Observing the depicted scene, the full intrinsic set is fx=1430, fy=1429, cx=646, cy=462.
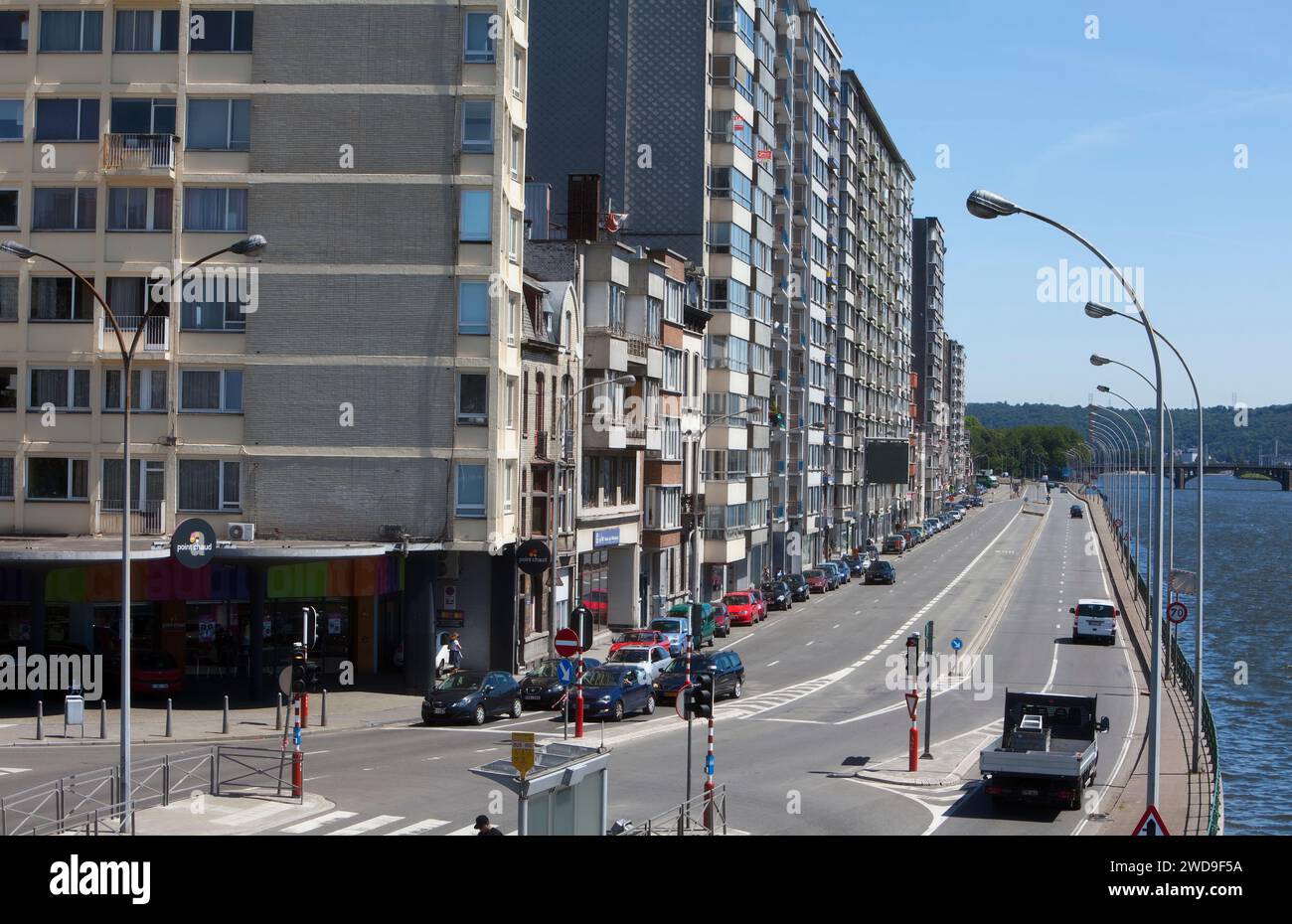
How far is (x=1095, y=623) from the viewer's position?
64625mm

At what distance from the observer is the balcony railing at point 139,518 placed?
45.9 m

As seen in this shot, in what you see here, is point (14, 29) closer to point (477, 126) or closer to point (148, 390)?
point (148, 390)

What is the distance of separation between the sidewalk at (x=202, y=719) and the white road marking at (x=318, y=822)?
8.74 m

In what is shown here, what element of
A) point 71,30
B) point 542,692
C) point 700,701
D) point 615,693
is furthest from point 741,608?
point 700,701

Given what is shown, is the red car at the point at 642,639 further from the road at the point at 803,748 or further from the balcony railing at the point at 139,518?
the balcony railing at the point at 139,518

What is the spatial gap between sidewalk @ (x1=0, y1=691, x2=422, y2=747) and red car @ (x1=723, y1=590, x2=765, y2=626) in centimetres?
2810

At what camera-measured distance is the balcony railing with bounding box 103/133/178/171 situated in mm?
45781

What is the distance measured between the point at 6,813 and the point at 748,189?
214ft

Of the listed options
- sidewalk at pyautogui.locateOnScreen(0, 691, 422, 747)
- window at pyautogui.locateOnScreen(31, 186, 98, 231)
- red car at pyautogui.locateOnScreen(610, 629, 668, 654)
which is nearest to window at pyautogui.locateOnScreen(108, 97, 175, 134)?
window at pyautogui.locateOnScreen(31, 186, 98, 231)

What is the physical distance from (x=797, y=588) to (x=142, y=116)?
49312 mm

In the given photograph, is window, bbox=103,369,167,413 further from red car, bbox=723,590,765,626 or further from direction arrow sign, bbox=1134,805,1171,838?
direction arrow sign, bbox=1134,805,1171,838

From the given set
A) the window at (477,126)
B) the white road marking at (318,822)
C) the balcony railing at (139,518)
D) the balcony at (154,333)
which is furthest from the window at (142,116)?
the white road marking at (318,822)

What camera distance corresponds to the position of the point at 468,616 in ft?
160
